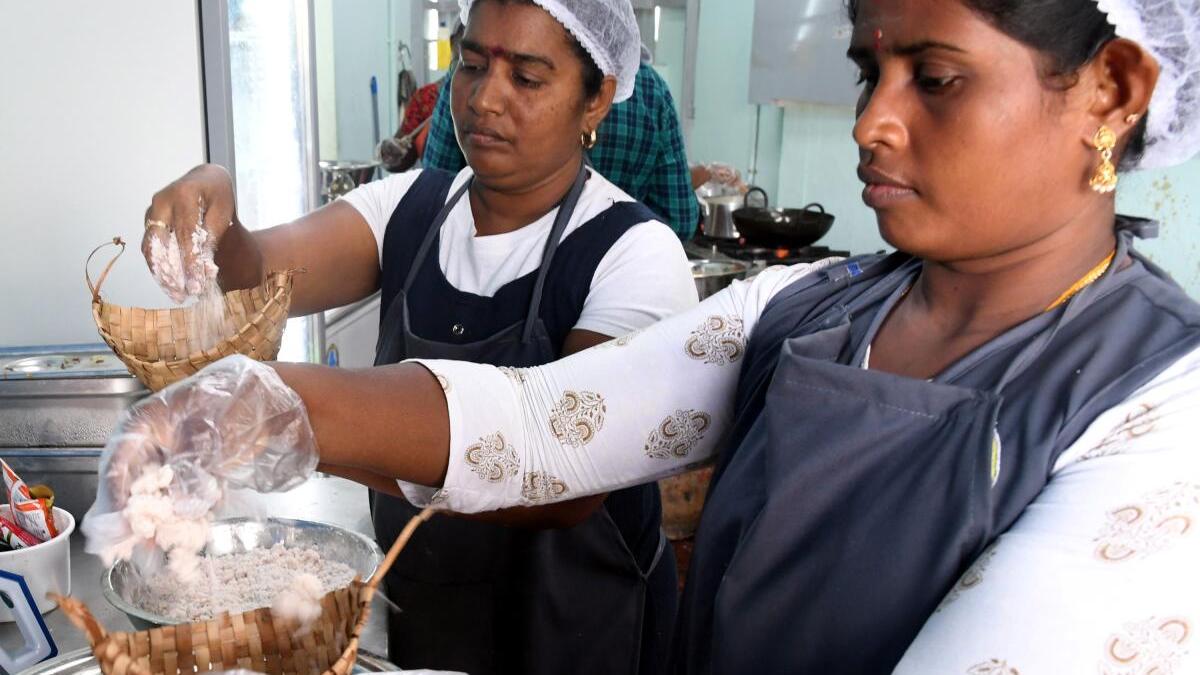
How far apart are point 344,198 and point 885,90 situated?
1274 millimetres

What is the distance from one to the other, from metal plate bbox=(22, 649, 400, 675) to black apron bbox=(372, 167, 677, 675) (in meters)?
0.51

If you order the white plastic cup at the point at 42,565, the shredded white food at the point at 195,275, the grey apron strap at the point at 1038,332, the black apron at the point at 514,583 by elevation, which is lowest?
the black apron at the point at 514,583

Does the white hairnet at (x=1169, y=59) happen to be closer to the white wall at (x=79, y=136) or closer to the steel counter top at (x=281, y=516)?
the steel counter top at (x=281, y=516)

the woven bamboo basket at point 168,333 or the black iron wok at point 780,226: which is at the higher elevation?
the woven bamboo basket at point 168,333

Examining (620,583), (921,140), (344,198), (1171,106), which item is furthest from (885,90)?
(344,198)

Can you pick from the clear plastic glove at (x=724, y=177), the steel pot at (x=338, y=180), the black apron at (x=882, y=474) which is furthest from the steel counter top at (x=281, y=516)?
the clear plastic glove at (x=724, y=177)

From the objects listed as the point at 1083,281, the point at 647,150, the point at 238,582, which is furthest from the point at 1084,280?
the point at 647,150

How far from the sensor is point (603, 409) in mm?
1254

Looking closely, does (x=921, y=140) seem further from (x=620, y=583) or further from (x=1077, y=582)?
(x=620, y=583)

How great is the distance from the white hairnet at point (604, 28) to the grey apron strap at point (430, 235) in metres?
0.33

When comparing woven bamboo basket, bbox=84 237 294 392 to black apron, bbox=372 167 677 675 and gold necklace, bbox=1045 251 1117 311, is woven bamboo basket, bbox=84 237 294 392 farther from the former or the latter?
gold necklace, bbox=1045 251 1117 311

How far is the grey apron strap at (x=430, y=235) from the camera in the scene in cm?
188

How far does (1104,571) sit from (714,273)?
11.0ft

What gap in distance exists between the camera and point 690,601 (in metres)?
1.18
